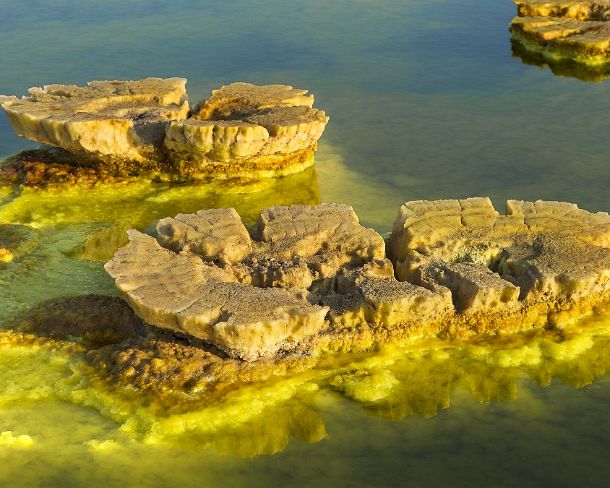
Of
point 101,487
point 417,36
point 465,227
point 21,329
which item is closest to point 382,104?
point 417,36

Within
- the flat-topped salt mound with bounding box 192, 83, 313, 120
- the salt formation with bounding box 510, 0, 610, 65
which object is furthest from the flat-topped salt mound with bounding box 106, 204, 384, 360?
the salt formation with bounding box 510, 0, 610, 65

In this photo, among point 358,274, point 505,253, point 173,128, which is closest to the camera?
point 358,274

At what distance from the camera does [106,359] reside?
413 centimetres

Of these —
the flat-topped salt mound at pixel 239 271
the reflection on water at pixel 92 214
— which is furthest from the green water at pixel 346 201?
the flat-topped salt mound at pixel 239 271

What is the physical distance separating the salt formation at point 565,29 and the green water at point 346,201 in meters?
0.30

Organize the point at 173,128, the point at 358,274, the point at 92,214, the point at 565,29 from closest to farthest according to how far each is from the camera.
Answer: the point at 358,274
the point at 92,214
the point at 173,128
the point at 565,29

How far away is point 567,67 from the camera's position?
8711 mm

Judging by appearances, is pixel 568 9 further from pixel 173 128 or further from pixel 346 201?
pixel 173 128

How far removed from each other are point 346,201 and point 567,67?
369cm

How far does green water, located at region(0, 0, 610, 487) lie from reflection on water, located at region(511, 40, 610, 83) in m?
0.15

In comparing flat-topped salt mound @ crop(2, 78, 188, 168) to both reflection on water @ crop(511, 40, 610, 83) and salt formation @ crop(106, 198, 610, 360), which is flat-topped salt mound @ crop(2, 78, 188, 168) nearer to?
salt formation @ crop(106, 198, 610, 360)

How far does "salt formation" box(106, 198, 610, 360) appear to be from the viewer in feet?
13.1

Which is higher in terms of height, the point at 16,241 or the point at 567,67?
the point at 567,67

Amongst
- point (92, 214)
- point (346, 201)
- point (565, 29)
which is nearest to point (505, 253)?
point (346, 201)
